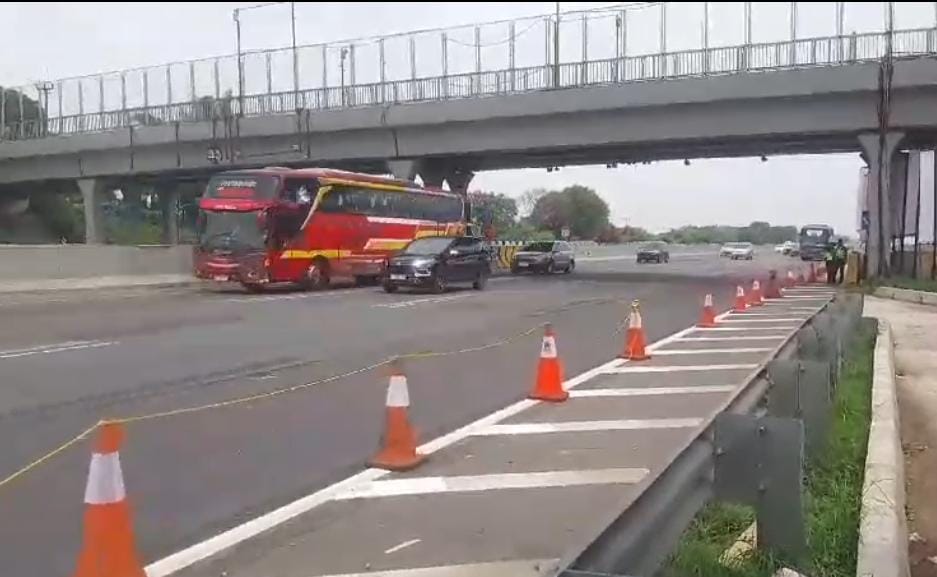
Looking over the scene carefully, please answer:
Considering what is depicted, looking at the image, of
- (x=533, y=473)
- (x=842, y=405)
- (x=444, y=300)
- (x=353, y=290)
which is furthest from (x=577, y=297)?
(x=533, y=473)

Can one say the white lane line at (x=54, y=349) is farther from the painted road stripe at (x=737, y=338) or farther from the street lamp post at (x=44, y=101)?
the street lamp post at (x=44, y=101)

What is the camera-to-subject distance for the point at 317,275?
29.7 m

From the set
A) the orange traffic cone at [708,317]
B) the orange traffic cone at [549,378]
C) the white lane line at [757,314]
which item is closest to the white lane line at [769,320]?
the white lane line at [757,314]

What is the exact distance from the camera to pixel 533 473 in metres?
6.84

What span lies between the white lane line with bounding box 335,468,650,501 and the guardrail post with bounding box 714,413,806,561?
180 cm

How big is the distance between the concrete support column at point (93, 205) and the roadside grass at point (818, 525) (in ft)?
166

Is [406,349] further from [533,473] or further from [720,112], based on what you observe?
[720,112]

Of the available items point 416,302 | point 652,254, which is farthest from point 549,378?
point 652,254

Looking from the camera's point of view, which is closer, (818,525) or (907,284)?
(818,525)

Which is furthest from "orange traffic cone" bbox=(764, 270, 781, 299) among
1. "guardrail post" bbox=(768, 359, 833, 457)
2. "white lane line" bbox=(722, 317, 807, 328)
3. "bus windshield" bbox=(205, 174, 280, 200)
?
"guardrail post" bbox=(768, 359, 833, 457)

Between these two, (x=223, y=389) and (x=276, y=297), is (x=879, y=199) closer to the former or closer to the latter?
(x=276, y=297)

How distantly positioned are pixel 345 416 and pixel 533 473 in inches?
102

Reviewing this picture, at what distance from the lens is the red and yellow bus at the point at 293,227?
89.5 ft

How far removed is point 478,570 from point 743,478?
1.45 metres
